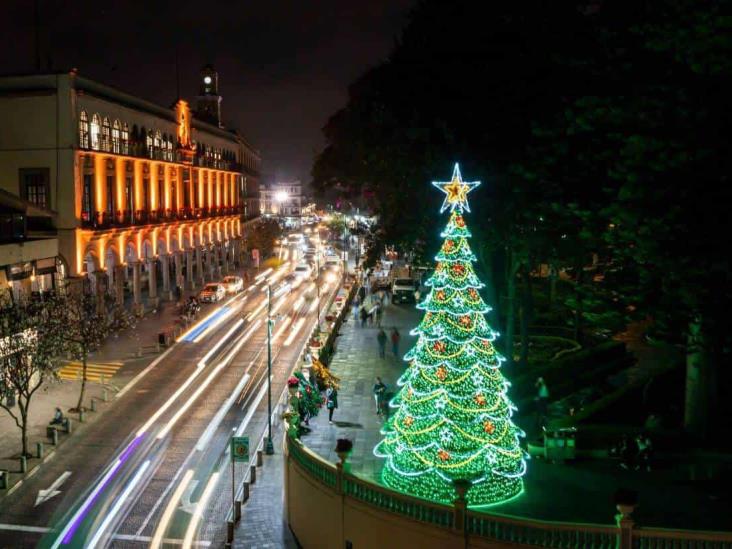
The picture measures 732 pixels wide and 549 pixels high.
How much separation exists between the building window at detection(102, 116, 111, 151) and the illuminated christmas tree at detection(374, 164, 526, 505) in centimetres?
3271

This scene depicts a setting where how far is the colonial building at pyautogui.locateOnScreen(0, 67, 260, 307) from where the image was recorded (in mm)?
38875

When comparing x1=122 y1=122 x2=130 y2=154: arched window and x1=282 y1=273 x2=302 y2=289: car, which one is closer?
x1=122 y1=122 x2=130 y2=154: arched window

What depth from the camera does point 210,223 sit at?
6738cm

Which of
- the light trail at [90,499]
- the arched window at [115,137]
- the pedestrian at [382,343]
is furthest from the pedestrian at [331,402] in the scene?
the arched window at [115,137]

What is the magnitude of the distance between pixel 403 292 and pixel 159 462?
3167 centimetres

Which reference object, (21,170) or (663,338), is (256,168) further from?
(663,338)

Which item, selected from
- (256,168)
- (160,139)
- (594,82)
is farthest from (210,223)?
(594,82)

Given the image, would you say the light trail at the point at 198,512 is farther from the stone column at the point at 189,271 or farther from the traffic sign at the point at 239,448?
the stone column at the point at 189,271

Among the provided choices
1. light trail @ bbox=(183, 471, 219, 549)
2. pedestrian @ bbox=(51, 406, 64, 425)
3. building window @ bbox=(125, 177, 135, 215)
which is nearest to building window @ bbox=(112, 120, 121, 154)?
building window @ bbox=(125, 177, 135, 215)

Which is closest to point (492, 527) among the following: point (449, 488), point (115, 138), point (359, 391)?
point (449, 488)

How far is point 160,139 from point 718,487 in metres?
46.3

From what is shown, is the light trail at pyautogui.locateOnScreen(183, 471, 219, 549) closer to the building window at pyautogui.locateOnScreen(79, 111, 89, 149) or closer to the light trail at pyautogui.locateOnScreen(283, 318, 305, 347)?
the light trail at pyautogui.locateOnScreen(283, 318, 305, 347)

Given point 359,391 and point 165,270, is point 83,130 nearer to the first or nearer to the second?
point 165,270

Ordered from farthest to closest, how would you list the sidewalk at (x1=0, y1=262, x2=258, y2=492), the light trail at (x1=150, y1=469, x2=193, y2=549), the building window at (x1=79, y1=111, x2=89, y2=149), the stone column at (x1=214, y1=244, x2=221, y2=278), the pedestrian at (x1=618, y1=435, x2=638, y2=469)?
the stone column at (x1=214, y1=244, x2=221, y2=278) → the building window at (x1=79, y1=111, x2=89, y2=149) → the sidewalk at (x1=0, y1=262, x2=258, y2=492) → the pedestrian at (x1=618, y1=435, x2=638, y2=469) → the light trail at (x1=150, y1=469, x2=193, y2=549)
